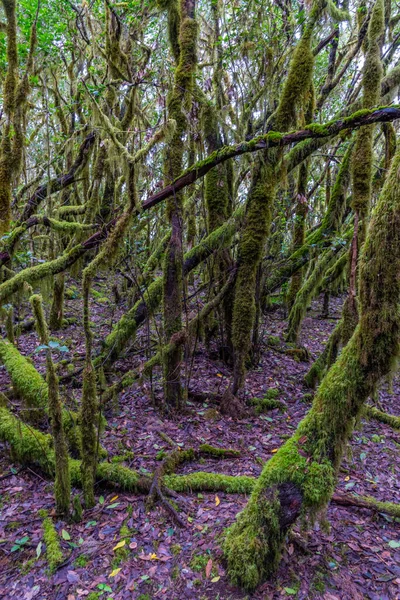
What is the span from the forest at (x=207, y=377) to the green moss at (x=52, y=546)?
25 millimetres

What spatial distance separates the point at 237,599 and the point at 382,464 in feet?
11.6

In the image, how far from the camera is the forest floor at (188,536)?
303cm

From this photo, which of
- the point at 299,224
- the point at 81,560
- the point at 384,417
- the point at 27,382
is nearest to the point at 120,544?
→ the point at 81,560

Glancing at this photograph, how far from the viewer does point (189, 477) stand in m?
4.43

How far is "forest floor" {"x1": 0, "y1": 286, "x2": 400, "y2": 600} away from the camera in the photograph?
119 inches

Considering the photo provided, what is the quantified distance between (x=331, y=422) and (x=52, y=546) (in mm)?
2946

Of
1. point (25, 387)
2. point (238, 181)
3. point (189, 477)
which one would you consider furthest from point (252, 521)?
point (238, 181)

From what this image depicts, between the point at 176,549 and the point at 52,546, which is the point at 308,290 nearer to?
the point at 176,549

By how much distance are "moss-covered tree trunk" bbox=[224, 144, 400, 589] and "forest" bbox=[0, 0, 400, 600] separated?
14 millimetres

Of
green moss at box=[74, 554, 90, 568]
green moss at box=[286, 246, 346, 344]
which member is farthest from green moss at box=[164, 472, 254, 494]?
green moss at box=[286, 246, 346, 344]

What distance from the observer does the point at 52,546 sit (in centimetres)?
341

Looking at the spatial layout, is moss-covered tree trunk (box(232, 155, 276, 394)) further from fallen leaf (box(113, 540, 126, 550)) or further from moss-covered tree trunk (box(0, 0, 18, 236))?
moss-covered tree trunk (box(0, 0, 18, 236))

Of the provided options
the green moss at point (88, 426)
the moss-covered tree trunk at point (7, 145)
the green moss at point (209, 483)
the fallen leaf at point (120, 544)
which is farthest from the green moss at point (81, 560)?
the moss-covered tree trunk at point (7, 145)

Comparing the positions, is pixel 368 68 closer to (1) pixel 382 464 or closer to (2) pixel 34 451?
(1) pixel 382 464
